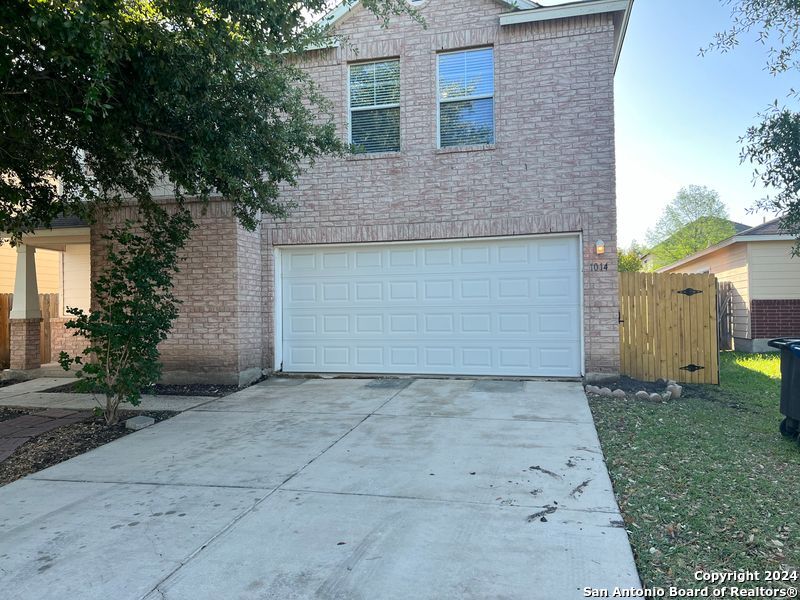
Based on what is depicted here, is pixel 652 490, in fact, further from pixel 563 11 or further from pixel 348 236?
pixel 563 11

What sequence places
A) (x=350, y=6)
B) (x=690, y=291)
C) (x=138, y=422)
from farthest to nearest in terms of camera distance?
(x=350, y=6), (x=690, y=291), (x=138, y=422)

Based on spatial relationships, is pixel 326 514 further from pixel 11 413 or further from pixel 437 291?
pixel 437 291

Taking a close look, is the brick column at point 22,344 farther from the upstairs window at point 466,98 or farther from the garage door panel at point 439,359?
the upstairs window at point 466,98

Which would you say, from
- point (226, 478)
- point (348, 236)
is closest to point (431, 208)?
point (348, 236)

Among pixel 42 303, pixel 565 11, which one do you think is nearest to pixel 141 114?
pixel 565 11

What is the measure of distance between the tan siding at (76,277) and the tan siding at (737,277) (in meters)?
16.6

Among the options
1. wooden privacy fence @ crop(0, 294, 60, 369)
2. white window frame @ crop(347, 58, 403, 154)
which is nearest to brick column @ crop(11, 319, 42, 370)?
wooden privacy fence @ crop(0, 294, 60, 369)

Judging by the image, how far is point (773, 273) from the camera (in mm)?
14492

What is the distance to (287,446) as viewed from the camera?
18.5 feet

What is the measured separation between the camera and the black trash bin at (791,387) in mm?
5484

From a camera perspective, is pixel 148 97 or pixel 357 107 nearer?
pixel 148 97

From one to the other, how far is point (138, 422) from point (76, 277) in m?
6.98

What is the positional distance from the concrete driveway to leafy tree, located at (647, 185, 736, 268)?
34815 mm

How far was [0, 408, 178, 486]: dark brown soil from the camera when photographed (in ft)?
17.2
